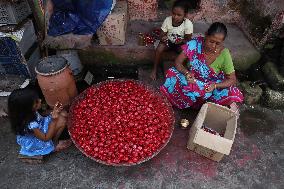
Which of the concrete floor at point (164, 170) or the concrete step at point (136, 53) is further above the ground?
the concrete step at point (136, 53)

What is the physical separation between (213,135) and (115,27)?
2.21 m

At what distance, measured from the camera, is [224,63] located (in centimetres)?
368

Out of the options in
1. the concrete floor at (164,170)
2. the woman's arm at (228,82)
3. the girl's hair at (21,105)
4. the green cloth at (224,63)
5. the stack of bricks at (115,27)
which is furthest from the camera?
the stack of bricks at (115,27)

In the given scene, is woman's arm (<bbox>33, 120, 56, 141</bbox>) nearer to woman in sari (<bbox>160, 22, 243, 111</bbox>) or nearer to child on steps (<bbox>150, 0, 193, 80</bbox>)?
woman in sari (<bbox>160, 22, 243, 111</bbox>)

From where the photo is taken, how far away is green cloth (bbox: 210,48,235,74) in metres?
3.63

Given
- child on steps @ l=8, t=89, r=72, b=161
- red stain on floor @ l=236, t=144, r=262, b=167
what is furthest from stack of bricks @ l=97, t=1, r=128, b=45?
red stain on floor @ l=236, t=144, r=262, b=167

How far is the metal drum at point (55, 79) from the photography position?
12.0 feet

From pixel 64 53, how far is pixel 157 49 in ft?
4.65

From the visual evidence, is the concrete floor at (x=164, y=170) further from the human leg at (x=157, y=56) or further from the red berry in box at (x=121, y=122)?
the human leg at (x=157, y=56)

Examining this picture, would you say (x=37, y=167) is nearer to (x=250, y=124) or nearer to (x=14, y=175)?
(x=14, y=175)

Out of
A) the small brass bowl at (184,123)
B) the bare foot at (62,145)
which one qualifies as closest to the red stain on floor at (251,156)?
the small brass bowl at (184,123)

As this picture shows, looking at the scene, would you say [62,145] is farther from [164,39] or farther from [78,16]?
[164,39]

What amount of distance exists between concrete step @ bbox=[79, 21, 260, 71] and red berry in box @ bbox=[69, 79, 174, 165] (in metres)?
0.86

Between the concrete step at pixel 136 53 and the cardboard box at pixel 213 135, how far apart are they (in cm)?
133
